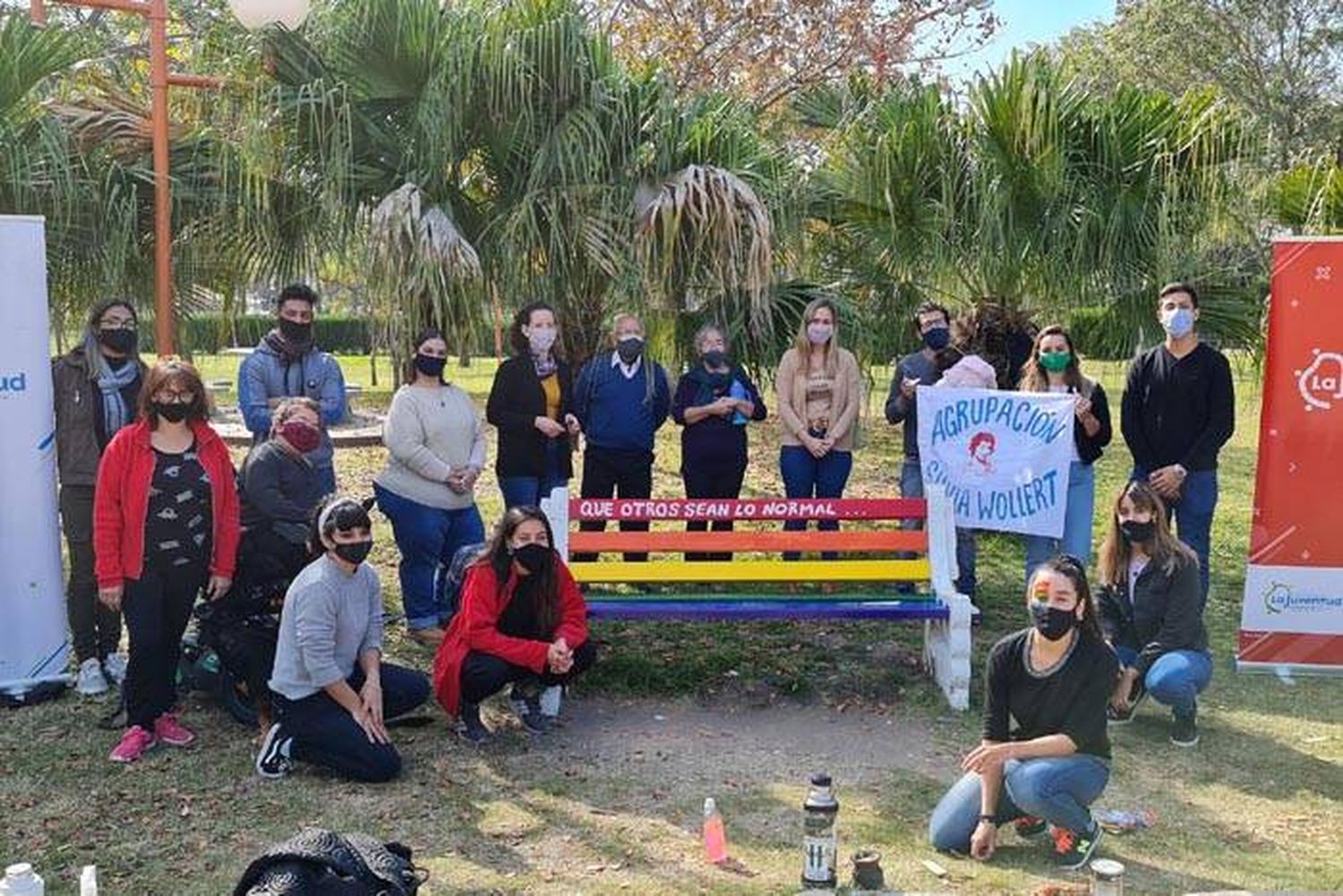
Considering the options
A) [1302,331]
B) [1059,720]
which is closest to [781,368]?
[1302,331]

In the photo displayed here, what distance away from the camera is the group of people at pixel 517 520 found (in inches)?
183

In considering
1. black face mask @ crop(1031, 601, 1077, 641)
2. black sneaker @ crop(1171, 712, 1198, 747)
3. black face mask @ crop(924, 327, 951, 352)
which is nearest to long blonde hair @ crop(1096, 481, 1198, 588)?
black sneaker @ crop(1171, 712, 1198, 747)

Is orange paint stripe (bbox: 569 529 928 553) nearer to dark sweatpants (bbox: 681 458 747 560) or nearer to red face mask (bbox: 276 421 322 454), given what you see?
dark sweatpants (bbox: 681 458 747 560)

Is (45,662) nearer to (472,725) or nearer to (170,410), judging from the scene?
(170,410)

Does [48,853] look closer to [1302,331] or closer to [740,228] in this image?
[740,228]

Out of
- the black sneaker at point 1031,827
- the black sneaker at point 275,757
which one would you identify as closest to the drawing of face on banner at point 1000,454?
the black sneaker at point 1031,827

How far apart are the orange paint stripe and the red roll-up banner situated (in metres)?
1.89

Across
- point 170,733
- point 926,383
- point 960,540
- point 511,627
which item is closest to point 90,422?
point 170,733

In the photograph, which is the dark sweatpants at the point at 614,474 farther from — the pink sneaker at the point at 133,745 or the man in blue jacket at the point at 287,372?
the pink sneaker at the point at 133,745

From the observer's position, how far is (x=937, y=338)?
A: 7.44 metres

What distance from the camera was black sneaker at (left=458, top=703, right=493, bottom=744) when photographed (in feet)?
18.4

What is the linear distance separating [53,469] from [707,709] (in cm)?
321

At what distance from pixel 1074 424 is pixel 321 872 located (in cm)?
488

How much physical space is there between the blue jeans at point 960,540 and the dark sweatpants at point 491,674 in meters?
A: 2.51
